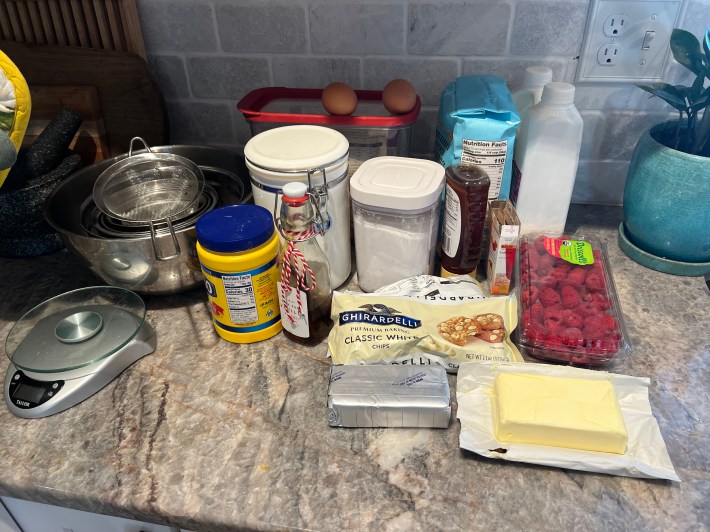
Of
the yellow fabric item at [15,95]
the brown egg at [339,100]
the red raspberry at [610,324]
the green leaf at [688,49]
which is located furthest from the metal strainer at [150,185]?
the green leaf at [688,49]

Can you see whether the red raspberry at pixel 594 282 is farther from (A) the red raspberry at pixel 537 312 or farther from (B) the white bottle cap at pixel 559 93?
(B) the white bottle cap at pixel 559 93

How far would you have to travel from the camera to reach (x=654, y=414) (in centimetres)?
66

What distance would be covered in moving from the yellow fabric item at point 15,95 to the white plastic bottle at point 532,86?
708mm

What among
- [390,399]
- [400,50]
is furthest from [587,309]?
[400,50]

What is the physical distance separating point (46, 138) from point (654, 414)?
965 millimetres

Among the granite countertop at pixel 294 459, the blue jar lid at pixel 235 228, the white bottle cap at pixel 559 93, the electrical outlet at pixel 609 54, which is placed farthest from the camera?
the electrical outlet at pixel 609 54

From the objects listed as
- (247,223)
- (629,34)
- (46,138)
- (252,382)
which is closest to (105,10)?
(46,138)

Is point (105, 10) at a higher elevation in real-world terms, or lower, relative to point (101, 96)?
higher

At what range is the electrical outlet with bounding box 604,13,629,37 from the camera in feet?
2.86

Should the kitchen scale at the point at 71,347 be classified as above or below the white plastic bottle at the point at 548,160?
below

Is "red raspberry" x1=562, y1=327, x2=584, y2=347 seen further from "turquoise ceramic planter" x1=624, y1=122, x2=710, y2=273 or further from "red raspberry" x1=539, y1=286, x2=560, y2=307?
"turquoise ceramic planter" x1=624, y1=122, x2=710, y2=273

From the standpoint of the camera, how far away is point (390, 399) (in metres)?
0.64

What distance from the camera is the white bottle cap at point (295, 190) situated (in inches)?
25.7

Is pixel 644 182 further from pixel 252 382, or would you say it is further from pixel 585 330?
pixel 252 382
